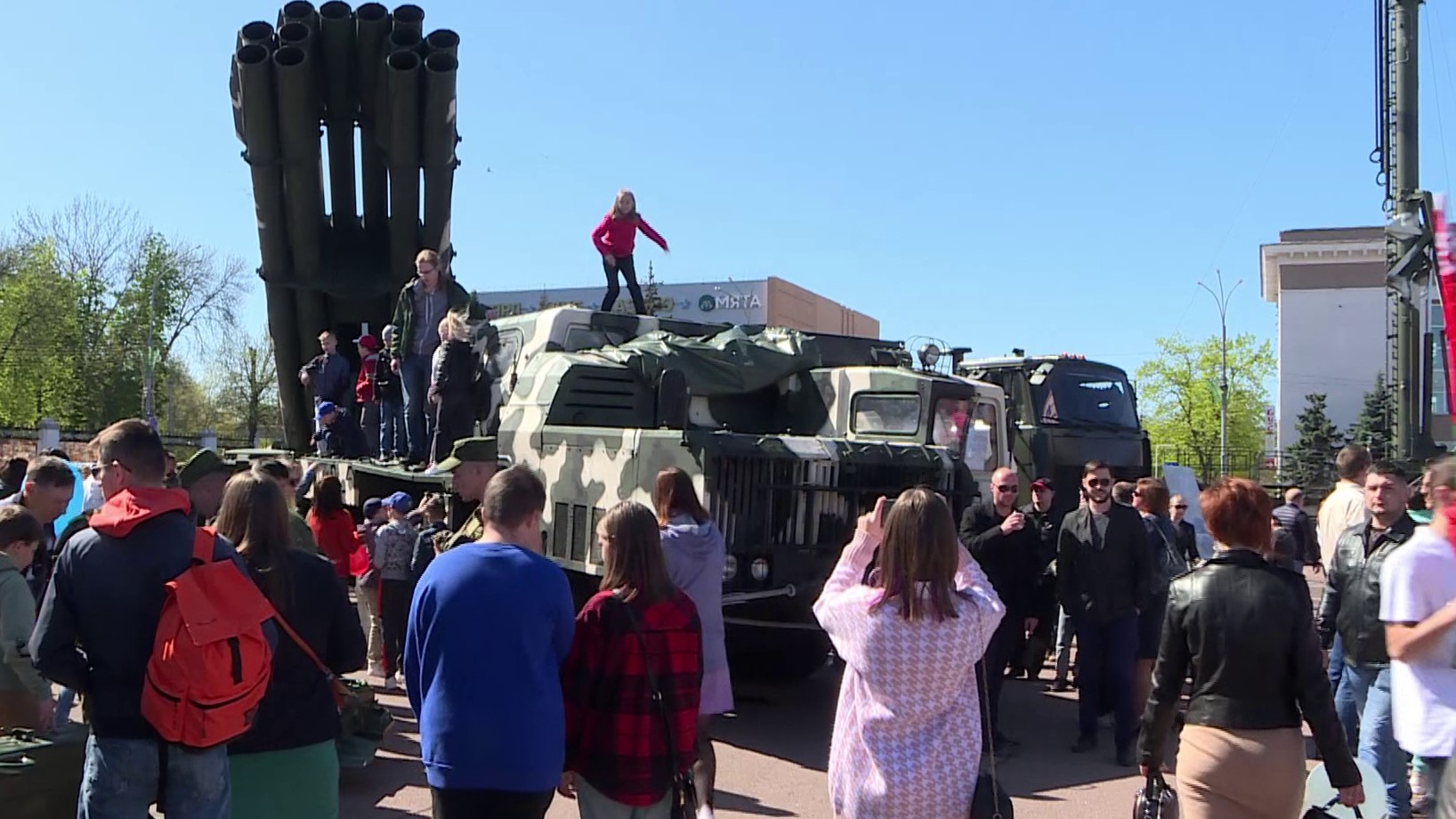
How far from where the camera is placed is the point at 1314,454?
29422 mm

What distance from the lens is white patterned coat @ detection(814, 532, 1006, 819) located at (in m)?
3.11

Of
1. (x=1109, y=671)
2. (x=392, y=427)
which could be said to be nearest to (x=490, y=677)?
(x=1109, y=671)

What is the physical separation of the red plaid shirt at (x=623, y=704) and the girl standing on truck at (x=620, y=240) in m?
7.07

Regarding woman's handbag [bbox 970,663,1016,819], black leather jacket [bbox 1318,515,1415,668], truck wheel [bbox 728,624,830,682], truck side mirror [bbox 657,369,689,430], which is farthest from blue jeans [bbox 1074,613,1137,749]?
woman's handbag [bbox 970,663,1016,819]

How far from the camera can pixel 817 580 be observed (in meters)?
6.73

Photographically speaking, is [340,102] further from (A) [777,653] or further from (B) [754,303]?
(B) [754,303]

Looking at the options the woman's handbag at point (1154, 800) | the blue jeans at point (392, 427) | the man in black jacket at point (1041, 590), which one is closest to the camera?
the woman's handbag at point (1154, 800)

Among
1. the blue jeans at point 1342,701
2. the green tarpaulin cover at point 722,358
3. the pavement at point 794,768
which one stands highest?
the green tarpaulin cover at point 722,358

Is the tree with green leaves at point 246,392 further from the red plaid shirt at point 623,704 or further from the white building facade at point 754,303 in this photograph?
the red plaid shirt at point 623,704

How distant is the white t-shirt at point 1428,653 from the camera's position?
341 centimetres

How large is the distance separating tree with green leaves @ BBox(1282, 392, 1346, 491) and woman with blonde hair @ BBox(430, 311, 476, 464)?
66.7 feet

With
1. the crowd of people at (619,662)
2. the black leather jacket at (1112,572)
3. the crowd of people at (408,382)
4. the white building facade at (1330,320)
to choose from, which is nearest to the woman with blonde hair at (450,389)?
the crowd of people at (408,382)

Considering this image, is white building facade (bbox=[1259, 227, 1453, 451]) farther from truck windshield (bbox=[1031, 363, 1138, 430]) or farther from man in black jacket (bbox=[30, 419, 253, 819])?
man in black jacket (bbox=[30, 419, 253, 819])

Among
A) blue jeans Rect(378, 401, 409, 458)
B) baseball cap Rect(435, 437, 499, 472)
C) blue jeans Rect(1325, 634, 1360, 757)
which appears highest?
blue jeans Rect(378, 401, 409, 458)
